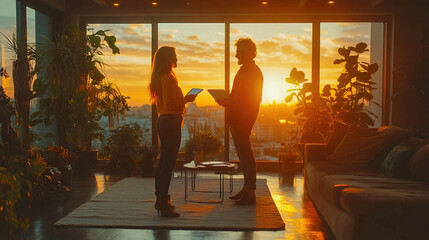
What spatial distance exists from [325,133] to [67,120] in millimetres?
3821

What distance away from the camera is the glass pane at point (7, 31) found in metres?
5.45

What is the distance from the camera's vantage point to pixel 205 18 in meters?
7.28

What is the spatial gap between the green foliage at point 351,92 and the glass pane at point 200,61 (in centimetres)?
182

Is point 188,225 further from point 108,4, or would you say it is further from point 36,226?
point 108,4

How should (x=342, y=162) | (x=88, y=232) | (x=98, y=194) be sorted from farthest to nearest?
(x=98, y=194), (x=342, y=162), (x=88, y=232)

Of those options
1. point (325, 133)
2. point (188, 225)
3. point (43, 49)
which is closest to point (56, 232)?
point (188, 225)

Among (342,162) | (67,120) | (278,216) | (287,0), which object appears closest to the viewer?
(278,216)

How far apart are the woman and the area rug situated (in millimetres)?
346

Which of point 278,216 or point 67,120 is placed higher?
point 67,120

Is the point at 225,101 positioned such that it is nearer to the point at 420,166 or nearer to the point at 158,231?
the point at 158,231

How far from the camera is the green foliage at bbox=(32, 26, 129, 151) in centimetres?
618

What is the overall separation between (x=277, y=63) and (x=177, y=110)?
410cm

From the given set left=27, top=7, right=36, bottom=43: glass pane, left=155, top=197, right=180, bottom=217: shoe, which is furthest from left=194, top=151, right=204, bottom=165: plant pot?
left=27, top=7, right=36, bottom=43: glass pane

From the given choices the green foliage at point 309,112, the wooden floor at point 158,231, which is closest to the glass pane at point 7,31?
the wooden floor at point 158,231
